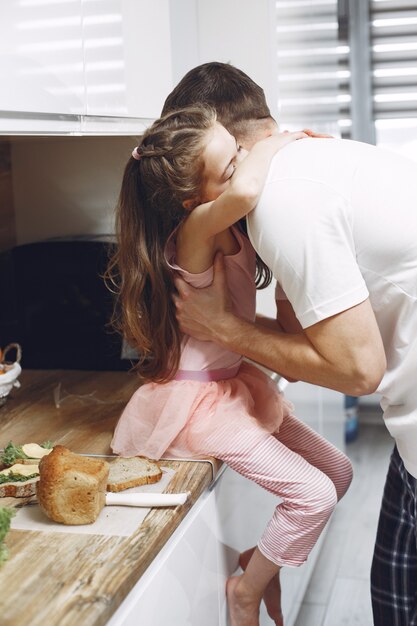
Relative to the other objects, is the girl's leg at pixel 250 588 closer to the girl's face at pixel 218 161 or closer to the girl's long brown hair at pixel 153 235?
Result: the girl's long brown hair at pixel 153 235

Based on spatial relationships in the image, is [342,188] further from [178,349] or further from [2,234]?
[2,234]

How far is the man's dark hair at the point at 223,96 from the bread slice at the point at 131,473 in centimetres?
60

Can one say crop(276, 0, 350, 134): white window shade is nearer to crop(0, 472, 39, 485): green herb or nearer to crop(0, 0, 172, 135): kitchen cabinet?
crop(0, 0, 172, 135): kitchen cabinet

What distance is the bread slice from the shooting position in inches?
50.4

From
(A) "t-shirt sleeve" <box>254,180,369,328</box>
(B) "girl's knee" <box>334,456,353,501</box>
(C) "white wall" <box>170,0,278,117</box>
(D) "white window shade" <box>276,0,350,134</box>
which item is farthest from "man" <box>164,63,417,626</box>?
(D) "white window shade" <box>276,0,350,134</box>

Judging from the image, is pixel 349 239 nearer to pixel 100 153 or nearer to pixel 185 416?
A: pixel 185 416

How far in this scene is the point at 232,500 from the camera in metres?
1.52

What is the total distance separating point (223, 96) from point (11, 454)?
0.72 metres

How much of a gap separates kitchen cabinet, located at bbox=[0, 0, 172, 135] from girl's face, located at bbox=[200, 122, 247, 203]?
0.70 ft

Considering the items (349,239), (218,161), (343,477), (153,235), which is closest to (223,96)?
(218,161)

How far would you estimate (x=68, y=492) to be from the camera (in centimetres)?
115

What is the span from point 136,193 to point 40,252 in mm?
576

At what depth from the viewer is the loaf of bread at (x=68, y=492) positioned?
3.79ft

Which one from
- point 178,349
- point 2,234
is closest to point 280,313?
point 178,349
